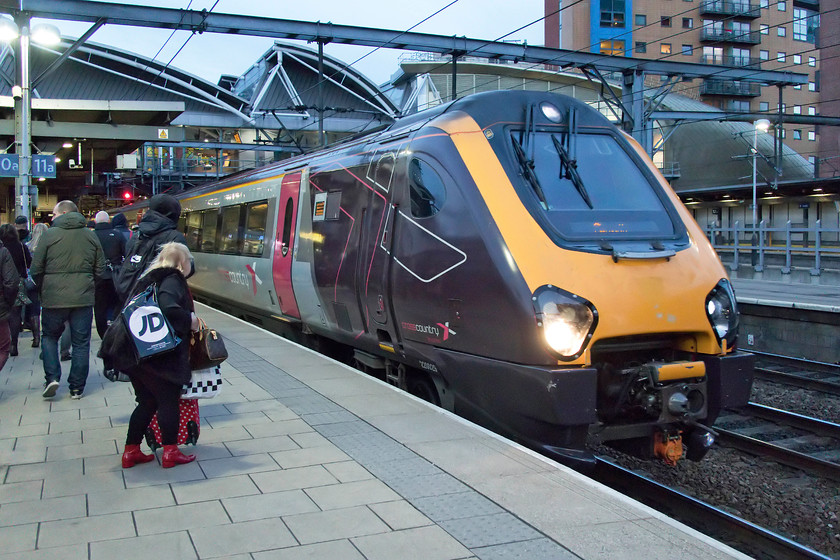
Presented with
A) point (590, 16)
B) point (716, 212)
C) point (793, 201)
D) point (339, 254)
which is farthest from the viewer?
point (590, 16)

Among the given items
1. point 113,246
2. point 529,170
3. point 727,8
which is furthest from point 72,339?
point 727,8

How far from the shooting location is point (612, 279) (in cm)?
527

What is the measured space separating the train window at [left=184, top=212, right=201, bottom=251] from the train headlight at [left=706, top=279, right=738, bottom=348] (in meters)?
11.7

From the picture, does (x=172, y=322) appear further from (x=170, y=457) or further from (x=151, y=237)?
(x=151, y=237)

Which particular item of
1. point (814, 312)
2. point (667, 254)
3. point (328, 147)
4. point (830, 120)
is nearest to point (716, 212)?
point (830, 120)

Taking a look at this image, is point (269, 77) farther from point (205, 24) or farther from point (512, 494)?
point (512, 494)

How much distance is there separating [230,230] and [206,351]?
830 centimetres

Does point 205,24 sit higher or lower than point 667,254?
higher

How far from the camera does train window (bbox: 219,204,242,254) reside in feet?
40.8

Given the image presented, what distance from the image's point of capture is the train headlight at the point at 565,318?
16.6 feet

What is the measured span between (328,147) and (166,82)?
1848 inches

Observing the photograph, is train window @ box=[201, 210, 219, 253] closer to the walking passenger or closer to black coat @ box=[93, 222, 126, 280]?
black coat @ box=[93, 222, 126, 280]

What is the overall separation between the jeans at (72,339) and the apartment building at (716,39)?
59426mm

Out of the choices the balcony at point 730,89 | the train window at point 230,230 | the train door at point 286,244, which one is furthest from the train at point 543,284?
the balcony at point 730,89
